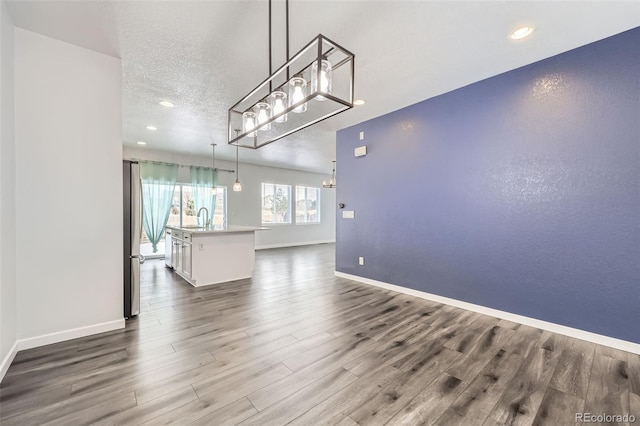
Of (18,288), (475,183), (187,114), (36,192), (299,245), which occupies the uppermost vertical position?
(187,114)

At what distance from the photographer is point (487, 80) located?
306 centimetres

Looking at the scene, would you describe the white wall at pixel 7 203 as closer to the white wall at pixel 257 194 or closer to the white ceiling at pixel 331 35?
the white ceiling at pixel 331 35

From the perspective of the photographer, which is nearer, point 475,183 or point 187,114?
point 475,183

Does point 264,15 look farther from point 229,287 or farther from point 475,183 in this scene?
point 229,287

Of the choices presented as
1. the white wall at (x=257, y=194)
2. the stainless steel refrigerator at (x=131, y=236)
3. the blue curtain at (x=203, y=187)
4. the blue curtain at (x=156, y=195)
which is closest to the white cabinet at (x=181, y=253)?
the stainless steel refrigerator at (x=131, y=236)

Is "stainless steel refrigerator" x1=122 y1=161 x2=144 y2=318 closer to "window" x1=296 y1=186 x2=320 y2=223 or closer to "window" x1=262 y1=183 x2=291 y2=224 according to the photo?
"window" x1=262 y1=183 x2=291 y2=224

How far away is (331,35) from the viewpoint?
7.39 feet

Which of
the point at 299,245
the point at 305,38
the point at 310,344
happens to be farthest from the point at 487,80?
the point at 299,245

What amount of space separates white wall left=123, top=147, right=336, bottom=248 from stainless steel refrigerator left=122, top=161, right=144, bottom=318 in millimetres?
4157

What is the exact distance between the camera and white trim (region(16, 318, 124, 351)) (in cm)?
227

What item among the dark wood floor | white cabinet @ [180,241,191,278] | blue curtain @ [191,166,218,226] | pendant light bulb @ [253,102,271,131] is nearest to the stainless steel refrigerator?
the dark wood floor

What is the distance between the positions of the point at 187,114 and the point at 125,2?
2255mm

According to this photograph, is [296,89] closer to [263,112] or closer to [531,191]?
[263,112]
